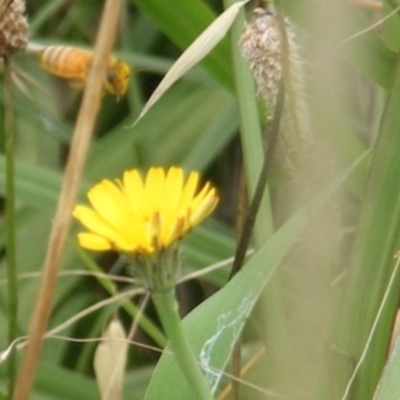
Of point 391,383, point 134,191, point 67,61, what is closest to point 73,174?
point 134,191

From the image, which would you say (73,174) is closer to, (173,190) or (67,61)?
(173,190)

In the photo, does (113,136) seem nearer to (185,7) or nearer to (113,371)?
(185,7)

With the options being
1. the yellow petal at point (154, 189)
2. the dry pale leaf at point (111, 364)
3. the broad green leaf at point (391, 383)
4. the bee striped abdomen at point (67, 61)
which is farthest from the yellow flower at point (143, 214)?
the bee striped abdomen at point (67, 61)

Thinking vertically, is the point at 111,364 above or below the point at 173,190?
below

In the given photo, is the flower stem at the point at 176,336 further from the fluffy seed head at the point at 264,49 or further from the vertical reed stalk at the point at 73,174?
the fluffy seed head at the point at 264,49

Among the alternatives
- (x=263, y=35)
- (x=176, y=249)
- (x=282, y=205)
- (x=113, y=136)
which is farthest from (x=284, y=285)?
(x=113, y=136)
